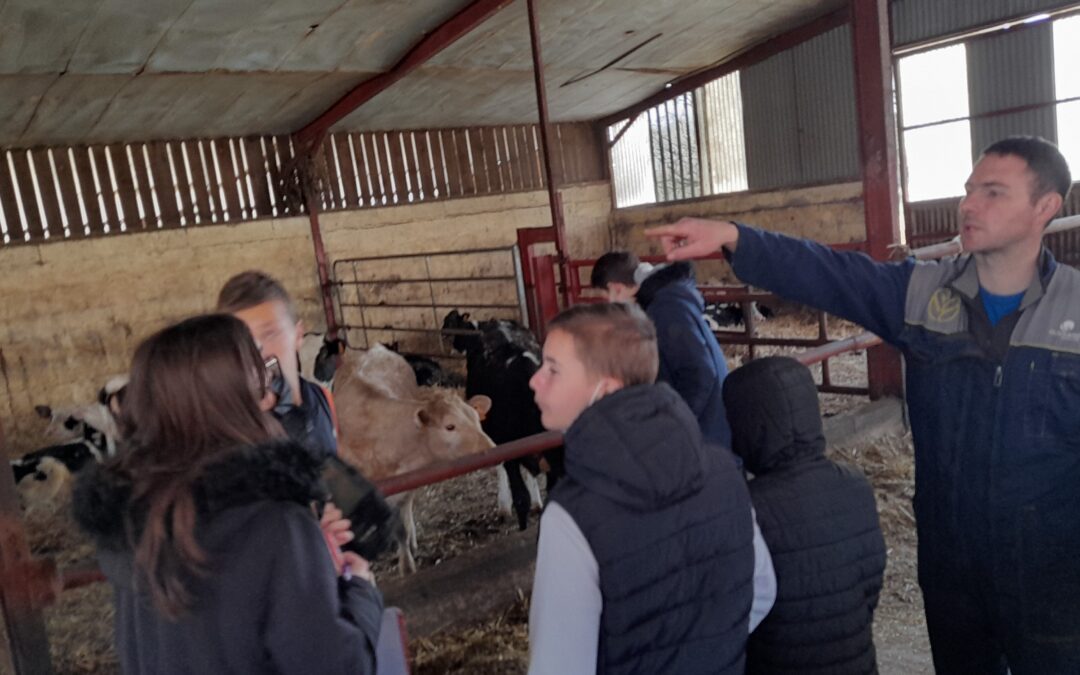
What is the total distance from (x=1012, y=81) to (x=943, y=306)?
32.0 feet

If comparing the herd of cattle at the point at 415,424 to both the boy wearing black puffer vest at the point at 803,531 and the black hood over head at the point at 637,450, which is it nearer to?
the boy wearing black puffer vest at the point at 803,531

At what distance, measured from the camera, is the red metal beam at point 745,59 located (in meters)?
10.5

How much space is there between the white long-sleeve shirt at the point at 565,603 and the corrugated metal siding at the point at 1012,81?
34.1 feet

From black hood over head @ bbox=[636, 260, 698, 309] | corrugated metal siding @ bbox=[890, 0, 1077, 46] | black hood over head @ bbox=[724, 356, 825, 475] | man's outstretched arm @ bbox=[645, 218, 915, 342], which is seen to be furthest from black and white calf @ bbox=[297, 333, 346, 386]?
corrugated metal siding @ bbox=[890, 0, 1077, 46]

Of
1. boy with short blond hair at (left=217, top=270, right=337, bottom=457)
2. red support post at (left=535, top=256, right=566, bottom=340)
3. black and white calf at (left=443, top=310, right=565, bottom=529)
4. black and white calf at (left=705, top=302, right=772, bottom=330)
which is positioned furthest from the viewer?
black and white calf at (left=705, top=302, right=772, bottom=330)

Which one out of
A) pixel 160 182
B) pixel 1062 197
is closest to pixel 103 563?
pixel 1062 197

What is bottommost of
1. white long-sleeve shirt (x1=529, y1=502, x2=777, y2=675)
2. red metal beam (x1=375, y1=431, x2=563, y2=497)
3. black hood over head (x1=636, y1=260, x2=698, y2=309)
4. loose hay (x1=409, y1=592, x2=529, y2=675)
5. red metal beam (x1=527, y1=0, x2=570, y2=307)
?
loose hay (x1=409, y1=592, x2=529, y2=675)

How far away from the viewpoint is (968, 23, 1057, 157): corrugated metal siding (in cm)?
948

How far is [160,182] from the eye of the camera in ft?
30.8

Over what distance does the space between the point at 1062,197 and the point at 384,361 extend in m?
4.86

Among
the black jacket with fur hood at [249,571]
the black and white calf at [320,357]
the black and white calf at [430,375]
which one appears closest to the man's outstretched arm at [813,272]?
the black jacket with fur hood at [249,571]

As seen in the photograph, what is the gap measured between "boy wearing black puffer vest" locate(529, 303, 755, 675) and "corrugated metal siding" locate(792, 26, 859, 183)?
10.5 metres

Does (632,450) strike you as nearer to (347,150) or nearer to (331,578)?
(331,578)

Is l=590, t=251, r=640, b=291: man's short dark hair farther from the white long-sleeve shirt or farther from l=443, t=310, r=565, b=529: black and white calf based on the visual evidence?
the white long-sleeve shirt
